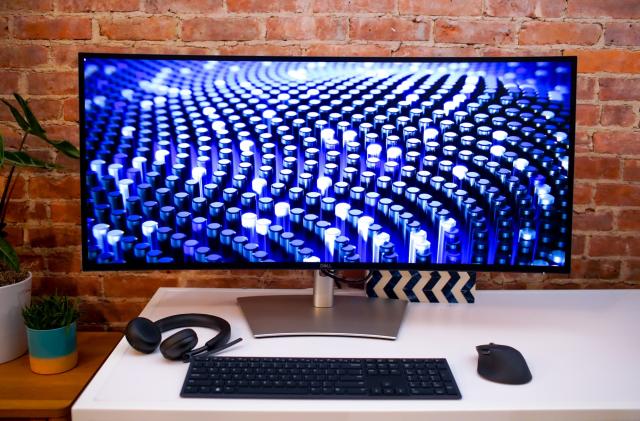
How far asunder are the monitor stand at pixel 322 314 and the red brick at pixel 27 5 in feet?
3.34

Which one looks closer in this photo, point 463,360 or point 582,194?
point 463,360

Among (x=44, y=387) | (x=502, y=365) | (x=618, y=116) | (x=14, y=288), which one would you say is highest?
(x=618, y=116)

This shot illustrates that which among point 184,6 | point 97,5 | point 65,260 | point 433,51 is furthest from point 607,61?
point 65,260

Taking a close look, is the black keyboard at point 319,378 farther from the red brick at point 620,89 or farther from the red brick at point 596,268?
the red brick at point 620,89

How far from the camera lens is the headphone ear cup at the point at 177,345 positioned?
1359 mm

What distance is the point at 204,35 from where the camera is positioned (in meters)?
1.85

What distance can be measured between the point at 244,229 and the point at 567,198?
788 millimetres

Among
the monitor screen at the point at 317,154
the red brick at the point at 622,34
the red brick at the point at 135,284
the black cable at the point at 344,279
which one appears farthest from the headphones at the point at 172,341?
the red brick at the point at 622,34

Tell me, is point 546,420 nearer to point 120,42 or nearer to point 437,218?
point 437,218

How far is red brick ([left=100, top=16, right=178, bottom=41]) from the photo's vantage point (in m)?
1.84

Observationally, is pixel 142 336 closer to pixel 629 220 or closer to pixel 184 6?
pixel 184 6

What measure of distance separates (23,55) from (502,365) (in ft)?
5.15

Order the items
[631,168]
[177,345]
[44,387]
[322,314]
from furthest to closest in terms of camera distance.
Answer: [631,168] → [322,314] → [44,387] → [177,345]

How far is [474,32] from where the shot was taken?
1858 millimetres
